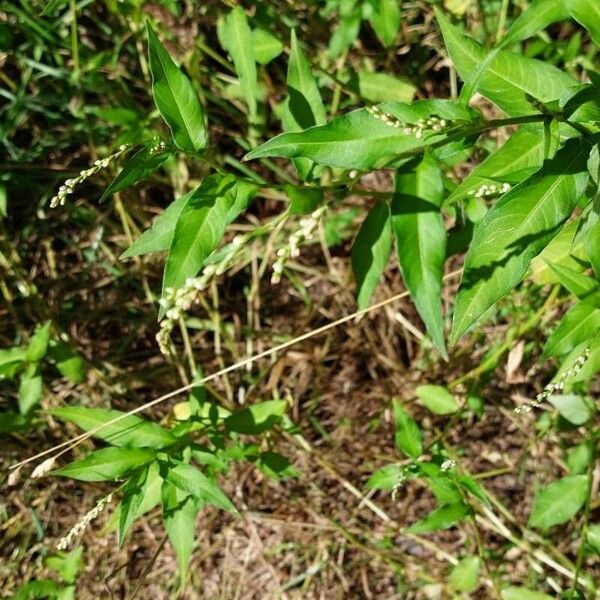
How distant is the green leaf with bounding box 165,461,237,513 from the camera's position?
2322 millimetres

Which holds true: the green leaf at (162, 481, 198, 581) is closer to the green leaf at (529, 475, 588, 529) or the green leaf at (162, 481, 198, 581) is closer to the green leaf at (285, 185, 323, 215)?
the green leaf at (285, 185, 323, 215)

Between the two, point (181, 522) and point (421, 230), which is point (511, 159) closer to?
point (421, 230)

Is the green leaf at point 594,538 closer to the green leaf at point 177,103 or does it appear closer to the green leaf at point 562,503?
the green leaf at point 562,503

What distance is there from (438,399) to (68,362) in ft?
5.46

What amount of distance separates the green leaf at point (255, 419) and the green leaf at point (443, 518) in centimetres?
66

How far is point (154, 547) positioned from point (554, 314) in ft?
7.85

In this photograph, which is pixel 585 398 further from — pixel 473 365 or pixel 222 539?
pixel 222 539

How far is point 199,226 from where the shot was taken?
1854mm

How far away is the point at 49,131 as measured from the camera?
394 cm

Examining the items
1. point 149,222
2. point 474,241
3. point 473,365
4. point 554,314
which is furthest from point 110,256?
point 474,241

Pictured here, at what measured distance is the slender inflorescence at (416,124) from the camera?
166 cm

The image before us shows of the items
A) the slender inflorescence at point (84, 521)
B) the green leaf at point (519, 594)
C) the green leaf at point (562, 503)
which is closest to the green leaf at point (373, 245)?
the slender inflorescence at point (84, 521)

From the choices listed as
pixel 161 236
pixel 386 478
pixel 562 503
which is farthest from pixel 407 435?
pixel 161 236

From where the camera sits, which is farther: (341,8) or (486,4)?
(486,4)
